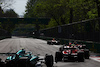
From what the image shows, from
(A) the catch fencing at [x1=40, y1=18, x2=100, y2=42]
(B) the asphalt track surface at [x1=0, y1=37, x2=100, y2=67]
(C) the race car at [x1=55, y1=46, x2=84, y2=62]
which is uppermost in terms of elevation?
(A) the catch fencing at [x1=40, y1=18, x2=100, y2=42]

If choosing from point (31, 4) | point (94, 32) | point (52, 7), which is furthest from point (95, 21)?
point (31, 4)

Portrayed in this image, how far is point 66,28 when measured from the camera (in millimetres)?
37938

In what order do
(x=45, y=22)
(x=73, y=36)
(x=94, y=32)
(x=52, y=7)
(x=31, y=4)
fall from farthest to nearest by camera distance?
1. (x=31, y=4)
2. (x=45, y=22)
3. (x=52, y=7)
4. (x=73, y=36)
5. (x=94, y=32)

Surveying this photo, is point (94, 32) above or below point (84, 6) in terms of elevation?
below

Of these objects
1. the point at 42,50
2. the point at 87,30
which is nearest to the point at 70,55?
the point at 87,30

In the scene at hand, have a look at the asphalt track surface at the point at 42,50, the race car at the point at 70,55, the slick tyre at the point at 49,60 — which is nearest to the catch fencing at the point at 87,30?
the asphalt track surface at the point at 42,50

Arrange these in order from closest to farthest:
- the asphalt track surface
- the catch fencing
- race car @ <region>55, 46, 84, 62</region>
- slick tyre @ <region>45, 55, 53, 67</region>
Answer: slick tyre @ <region>45, 55, 53, 67</region>, the asphalt track surface, race car @ <region>55, 46, 84, 62</region>, the catch fencing

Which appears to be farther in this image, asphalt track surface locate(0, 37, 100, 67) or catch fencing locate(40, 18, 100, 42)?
catch fencing locate(40, 18, 100, 42)

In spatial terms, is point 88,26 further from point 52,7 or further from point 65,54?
point 52,7

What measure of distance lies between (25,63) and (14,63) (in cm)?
57

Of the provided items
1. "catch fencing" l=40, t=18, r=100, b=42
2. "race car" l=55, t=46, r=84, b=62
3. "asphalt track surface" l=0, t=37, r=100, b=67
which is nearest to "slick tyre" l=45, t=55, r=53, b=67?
"asphalt track surface" l=0, t=37, r=100, b=67

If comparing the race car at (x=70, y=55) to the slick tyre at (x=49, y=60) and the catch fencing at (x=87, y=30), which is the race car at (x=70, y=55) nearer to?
the slick tyre at (x=49, y=60)

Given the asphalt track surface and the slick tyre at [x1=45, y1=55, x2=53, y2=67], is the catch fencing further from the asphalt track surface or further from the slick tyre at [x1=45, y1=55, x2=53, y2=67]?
the slick tyre at [x1=45, y1=55, x2=53, y2=67]

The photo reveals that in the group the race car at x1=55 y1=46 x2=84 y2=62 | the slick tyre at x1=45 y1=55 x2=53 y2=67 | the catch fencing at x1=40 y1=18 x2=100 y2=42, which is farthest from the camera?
the catch fencing at x1=40 y1=18 x2=100 y2=42
